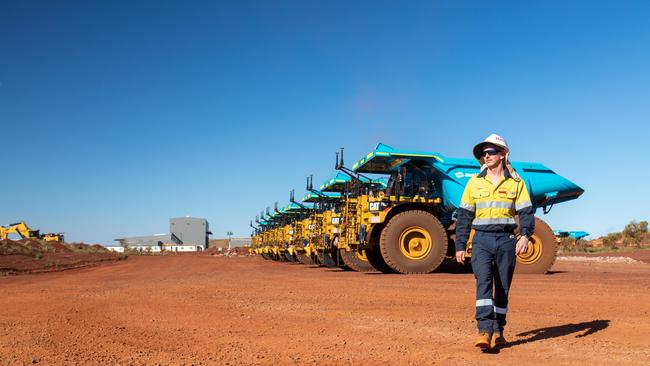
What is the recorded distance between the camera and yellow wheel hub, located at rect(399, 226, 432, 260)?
40.7ft

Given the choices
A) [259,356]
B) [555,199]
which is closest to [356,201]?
[555,199]

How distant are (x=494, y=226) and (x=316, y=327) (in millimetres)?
1860

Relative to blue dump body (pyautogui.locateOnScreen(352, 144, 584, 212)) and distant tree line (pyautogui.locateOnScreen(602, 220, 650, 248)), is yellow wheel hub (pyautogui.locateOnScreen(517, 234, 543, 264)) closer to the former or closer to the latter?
blue dump body (pyautogui.locateOnScreen(352, 144, 584, 212))

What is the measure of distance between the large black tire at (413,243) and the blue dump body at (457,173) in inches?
37.5

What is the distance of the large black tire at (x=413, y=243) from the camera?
12.3 metres

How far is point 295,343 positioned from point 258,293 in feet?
13.5

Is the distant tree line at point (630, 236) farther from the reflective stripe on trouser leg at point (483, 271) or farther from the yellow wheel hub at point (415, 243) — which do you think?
the reflective stripe on trouser leg at point (483, 271)

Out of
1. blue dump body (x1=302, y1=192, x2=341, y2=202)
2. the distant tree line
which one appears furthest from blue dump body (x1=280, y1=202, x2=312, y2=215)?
the distant tree line

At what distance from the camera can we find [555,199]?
1445 cm

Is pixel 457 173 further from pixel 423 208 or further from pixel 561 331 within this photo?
pixel 561 331

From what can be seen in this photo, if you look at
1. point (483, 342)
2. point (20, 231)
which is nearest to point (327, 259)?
point (483, 342)

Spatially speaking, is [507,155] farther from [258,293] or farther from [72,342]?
[258,293]

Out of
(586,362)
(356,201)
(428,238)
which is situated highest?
(356,201)

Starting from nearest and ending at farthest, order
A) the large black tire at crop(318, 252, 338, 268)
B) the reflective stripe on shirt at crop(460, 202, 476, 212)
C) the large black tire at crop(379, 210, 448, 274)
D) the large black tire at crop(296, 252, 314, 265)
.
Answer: the reflective stripe on shirt at crop(460, 202, 476, 212) < the large black tire at crop(379, 210, 448, 274) < the large black tire at crop(318, 252, 338, 268) < the large black tire at crop(296, 252, 314, 265)
